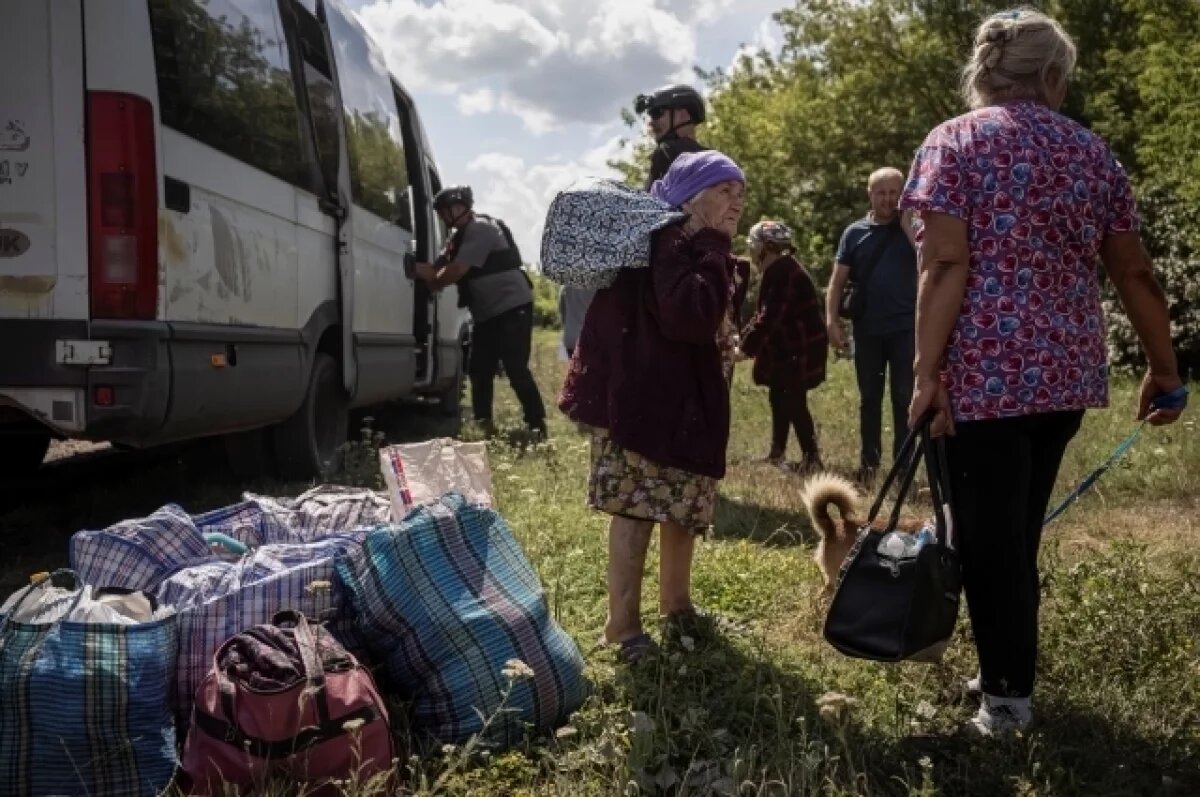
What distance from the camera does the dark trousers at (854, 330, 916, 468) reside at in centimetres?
650

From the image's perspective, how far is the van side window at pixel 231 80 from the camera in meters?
4.45

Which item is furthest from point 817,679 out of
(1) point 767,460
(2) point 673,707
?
(1) point 767,460

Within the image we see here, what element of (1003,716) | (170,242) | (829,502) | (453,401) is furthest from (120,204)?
(453,401)

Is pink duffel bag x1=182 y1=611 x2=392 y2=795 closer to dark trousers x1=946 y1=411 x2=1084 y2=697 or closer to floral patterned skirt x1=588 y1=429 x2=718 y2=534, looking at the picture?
floral patterned skirt x1=588 y1=429 x2=718 y2=534

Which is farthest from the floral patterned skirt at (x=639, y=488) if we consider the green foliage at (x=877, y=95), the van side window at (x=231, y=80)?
the green foliage at (x=877, y=95)

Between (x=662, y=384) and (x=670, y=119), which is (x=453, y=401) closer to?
(x=670, y=119)

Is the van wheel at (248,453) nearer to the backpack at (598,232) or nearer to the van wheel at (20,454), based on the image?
the van wheel at (20,454)

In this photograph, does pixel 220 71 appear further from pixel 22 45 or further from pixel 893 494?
pixel 893 494

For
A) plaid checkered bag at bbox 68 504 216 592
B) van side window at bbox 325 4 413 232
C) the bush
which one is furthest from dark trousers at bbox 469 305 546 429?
the bush

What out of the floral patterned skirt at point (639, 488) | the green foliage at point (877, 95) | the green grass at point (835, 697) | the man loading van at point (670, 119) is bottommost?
the green grass at point (835, 697)

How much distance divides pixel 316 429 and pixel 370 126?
201cm

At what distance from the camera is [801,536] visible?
17.4 feet

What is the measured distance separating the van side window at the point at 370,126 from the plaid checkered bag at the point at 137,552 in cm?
358

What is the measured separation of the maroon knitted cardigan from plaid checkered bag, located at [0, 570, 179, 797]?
146cm
